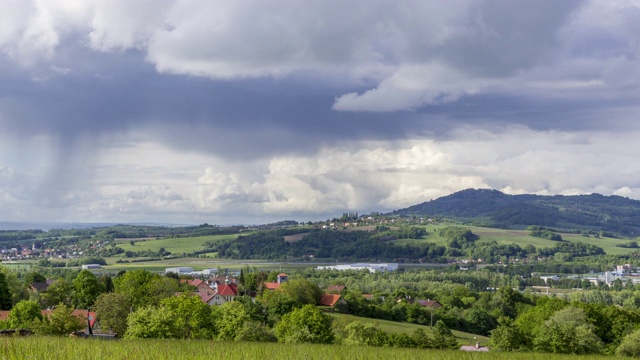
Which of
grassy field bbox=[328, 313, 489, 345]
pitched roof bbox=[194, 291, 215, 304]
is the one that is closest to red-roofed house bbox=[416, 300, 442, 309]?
grassy field bbox=[328, 313, 489, 345]

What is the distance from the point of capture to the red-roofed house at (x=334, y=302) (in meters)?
115

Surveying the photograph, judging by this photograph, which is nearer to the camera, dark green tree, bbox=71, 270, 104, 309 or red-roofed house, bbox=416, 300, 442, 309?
dark green tree, bbox=71, 270, 104, 309

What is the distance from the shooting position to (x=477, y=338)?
4053 inches

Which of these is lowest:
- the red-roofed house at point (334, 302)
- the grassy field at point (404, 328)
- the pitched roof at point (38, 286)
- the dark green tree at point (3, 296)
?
the grassy field at point (404, 328)

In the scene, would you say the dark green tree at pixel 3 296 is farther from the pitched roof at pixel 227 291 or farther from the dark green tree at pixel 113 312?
the pitched roof at pixel 227 291

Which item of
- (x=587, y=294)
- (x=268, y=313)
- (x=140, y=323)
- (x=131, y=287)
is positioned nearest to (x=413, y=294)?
(x=587, y=294)

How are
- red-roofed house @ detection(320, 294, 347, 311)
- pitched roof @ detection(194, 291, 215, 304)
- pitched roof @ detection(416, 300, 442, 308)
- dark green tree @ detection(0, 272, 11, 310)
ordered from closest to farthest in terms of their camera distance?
dark green tree @ detection(0, 272, 11, 310), red-roofed house @ detection(320, 294, 347, 311), pitched roof @ detection(194, 291, 215, 304), pitched roof @ detection(416, 300, 442, 308)

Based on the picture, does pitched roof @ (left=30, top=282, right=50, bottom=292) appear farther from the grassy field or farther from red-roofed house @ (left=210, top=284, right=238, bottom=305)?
the grassy field

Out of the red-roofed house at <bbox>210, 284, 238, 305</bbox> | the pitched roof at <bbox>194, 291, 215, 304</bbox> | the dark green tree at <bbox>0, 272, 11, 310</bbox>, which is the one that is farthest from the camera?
the red-roofed house at <bbox>210, 284, 238, 305</bbox>

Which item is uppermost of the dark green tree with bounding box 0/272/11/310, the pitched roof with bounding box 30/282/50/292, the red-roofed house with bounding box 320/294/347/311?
the dark green tree with bounding box 0/272/11/310

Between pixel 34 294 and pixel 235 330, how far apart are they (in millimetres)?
54483

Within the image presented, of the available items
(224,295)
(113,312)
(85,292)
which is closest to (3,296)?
(85,292)

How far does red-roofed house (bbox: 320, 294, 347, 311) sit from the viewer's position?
115m

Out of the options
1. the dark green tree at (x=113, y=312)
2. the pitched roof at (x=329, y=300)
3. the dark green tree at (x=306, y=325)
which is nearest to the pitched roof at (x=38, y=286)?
the dark green tree at (x=113, y=312)
